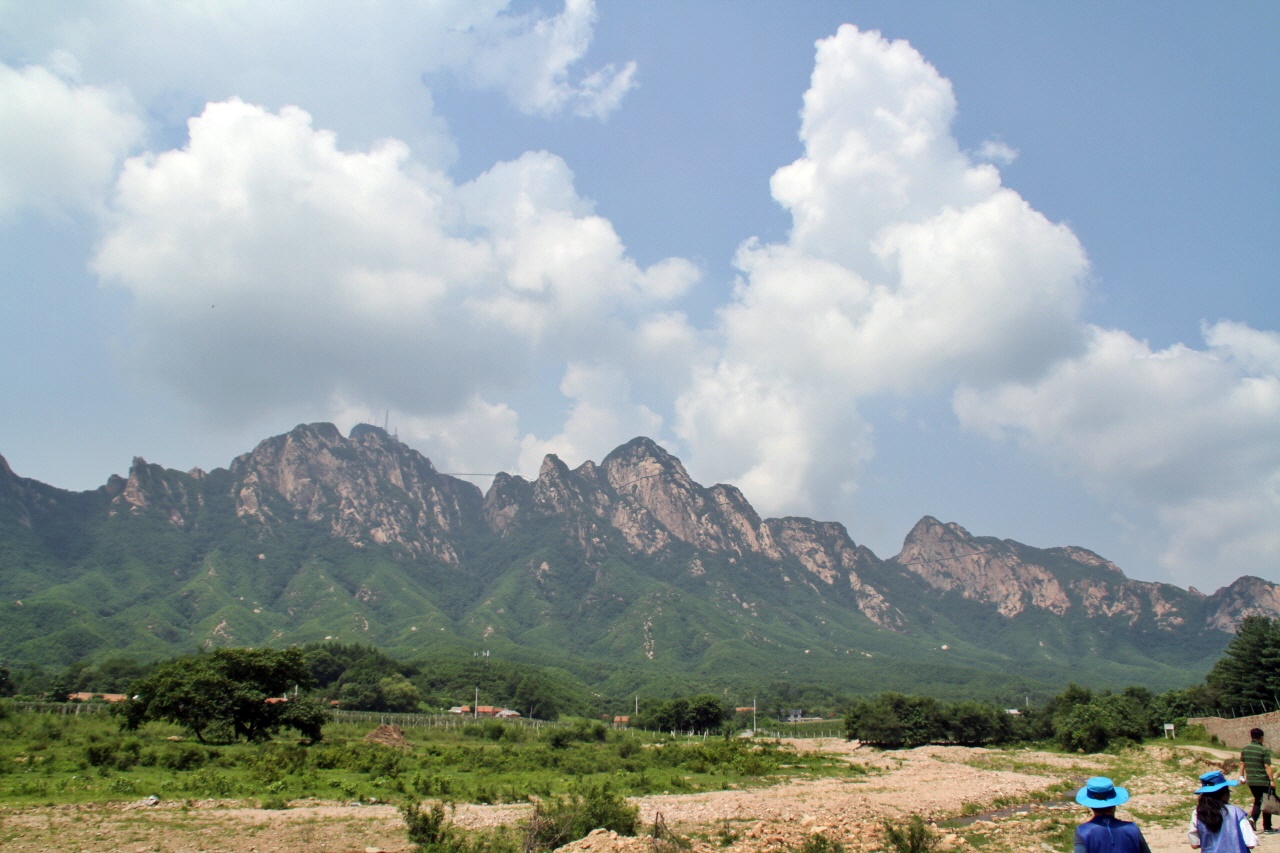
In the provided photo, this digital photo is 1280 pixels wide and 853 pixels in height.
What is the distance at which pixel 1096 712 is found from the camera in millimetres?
62531

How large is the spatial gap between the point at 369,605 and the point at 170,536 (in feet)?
181

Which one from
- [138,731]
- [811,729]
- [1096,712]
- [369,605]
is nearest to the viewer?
[138,731]

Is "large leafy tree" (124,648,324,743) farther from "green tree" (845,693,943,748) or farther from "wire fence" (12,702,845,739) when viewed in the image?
"green tree" (845,693,943,748)

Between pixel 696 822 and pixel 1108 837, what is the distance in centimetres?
1717

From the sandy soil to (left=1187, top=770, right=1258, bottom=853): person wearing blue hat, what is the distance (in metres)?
7.97

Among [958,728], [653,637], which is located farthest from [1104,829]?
[653,637]

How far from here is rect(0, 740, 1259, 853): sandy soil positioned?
17.2 metres

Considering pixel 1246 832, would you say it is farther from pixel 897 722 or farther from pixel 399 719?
pixel 897 722

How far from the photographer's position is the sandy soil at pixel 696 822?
17.2 metres

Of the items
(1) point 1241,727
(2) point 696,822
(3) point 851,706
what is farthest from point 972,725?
(2) point 696,822

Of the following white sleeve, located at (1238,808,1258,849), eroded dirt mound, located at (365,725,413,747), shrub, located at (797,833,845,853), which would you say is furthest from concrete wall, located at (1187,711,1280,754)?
eroded dirt mound, located at (365,725,413,747)

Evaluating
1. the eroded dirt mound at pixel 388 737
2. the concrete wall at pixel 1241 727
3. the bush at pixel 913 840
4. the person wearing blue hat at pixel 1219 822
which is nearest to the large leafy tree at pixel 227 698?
the eroded dirt mound at pixel 388 737

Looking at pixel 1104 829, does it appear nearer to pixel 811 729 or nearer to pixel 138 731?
pixel 138 731

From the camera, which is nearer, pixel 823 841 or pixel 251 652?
pixel 823 841
